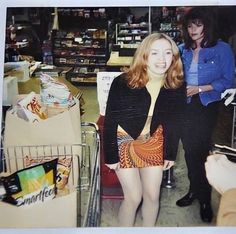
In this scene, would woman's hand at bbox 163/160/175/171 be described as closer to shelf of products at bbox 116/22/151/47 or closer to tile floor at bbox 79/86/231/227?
tile floor at bbox 79/86/231/227

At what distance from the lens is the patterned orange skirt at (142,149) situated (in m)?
0.64

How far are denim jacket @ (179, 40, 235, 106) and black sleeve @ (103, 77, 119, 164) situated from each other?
5.1 inches

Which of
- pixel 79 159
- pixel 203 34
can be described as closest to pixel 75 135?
pixel 79 159

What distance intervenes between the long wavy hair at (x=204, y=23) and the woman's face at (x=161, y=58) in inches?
1.4

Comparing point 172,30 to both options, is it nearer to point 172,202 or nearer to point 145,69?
point 145,69

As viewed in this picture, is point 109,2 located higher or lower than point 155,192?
higher

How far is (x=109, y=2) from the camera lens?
0.68 m

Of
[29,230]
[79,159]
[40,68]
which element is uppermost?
[40,68]

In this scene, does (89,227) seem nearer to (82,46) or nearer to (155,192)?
(155,192)

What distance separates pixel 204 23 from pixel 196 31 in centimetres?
2

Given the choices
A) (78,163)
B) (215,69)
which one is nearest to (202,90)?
(215,69)

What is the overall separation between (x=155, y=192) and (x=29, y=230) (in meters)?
0.22

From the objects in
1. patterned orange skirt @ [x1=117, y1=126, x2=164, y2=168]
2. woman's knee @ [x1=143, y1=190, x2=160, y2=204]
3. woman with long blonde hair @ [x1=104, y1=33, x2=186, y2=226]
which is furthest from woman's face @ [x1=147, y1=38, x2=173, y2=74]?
woman's knee @ [x1=143, y1=190, x2=160, y2=204]

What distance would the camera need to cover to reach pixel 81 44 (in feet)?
2.25
